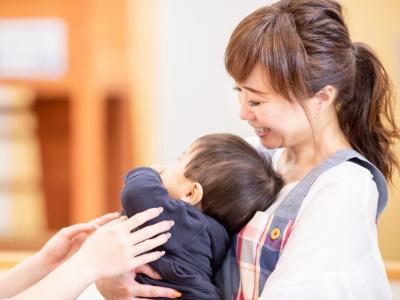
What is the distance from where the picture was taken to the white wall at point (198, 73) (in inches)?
89.6

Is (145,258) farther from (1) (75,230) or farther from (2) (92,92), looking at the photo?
(2) (92,92)

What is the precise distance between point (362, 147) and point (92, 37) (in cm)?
195

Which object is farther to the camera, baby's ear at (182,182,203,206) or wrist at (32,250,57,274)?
wrist at (32,250,57,274)

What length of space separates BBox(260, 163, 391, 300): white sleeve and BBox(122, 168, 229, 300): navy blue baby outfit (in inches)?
5.9

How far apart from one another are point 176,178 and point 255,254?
23cm

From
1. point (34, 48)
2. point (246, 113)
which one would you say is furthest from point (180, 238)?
point (34, 48)

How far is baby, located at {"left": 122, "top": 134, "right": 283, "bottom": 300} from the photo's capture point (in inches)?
47.8

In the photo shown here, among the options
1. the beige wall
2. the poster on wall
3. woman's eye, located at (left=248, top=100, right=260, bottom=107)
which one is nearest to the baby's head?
woman's eye, located at (left=248, top=100, right=260, bottom=107)

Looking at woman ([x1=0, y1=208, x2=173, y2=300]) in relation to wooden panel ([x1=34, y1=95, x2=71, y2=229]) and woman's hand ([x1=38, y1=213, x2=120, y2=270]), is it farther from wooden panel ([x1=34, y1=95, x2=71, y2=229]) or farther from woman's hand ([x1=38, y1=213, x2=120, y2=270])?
wooden panel ([x1=34, y1=95, x2=71, y2=229])

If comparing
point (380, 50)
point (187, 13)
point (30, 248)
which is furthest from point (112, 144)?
point (380, 50)

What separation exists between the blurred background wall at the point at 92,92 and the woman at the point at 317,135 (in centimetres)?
108

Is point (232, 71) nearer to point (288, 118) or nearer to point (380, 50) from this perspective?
point (288, 118)

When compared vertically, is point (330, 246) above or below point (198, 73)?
below

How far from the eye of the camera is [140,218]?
1172mm
